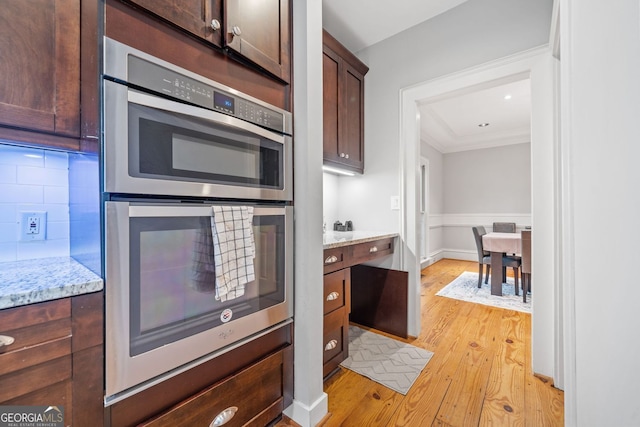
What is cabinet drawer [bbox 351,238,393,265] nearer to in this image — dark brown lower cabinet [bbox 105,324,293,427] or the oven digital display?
dark brown lower cabinet [bbox 105,324,293,427]

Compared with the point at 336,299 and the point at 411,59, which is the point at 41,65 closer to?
the point at 336,299

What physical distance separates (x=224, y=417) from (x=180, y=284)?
583mm

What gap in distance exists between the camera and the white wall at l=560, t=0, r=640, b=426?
0.67 metres

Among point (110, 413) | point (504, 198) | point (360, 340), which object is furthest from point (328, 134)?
point (504, 198)

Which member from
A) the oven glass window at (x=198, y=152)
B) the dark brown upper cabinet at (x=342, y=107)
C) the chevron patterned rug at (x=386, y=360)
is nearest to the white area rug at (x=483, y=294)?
the chevron patterned rug at (x=386, y=360)

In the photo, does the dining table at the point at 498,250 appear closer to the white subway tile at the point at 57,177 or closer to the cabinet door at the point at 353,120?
the cabinet door at the point at 353,120

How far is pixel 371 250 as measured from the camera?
6.58ft

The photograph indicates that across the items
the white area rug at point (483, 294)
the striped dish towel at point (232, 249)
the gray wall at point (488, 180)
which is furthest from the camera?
the gray wall at point (488, 180)

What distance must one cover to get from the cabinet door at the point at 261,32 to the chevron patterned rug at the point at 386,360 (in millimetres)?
1903

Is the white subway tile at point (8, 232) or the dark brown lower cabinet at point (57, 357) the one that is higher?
the white subway tile at point (8, 232)

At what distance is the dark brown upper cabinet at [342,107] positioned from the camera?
2.02m

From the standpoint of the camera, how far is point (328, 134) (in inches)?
80.1

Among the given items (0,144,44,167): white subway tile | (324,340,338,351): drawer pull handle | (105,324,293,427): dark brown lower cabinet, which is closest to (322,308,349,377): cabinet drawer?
(324,340,338,351): drawer pull handle

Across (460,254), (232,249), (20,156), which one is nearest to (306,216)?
(232,249)
